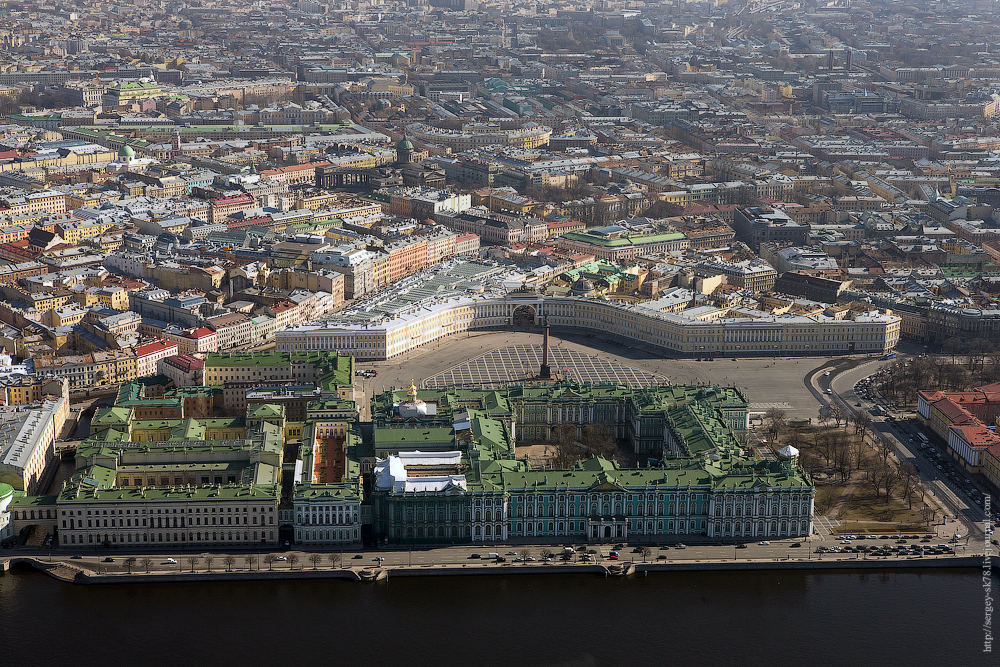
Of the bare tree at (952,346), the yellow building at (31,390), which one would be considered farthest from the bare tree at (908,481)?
the yellow building at (31,390)

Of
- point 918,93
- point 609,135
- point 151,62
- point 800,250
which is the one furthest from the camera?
point 151,62

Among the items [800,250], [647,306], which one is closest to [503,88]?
[800,250]

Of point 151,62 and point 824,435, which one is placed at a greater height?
point 151,62

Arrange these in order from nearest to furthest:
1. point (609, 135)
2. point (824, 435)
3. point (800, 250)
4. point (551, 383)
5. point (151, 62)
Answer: point (824, 435), point (551, 383), point (800, 250), point (609, 135), point (151, 62)

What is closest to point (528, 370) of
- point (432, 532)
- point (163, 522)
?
point (432, 532)

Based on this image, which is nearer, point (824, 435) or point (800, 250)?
point (824, 435)

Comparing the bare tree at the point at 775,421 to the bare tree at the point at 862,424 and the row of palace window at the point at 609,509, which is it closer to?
the bare tree at the point at 862,424

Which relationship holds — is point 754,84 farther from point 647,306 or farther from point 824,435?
point 824,435
